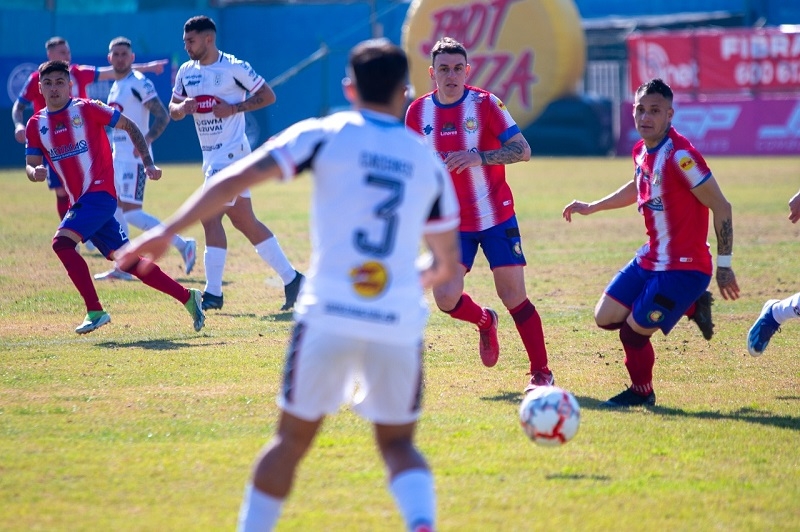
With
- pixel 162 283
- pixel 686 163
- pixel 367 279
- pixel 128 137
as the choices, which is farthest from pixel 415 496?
pixel 128 137

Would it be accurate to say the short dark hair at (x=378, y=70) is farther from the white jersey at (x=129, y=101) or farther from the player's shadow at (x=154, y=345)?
the white jersey at (x=129, y=101)

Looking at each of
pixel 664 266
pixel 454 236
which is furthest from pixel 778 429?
pixel 454 236

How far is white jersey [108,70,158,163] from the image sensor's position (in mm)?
13375

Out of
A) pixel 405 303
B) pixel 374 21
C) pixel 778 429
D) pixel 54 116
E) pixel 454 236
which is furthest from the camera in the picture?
pixel 374 21

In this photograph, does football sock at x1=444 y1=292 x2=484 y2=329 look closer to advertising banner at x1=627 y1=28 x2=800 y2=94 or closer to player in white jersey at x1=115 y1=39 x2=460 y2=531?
player in white jersey at x1=115 y1=39 x2=460 y2=531

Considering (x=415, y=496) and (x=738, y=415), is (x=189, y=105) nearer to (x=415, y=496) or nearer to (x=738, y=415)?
(x=738, y=415)

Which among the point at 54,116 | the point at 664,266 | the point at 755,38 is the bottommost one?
the point at 664,266

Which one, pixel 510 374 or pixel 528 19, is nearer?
pixel 510 374

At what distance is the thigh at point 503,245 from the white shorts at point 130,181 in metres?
6.67

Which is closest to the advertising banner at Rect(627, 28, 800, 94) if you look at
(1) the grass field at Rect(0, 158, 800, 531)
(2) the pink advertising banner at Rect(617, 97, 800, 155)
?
(2) the pink advertising banner at Rect(617, 97, 800, 155)

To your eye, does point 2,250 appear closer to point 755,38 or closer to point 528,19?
point 528,19

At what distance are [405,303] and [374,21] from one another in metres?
32.9

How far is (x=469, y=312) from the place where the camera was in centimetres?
779

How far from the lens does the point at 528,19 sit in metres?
31.9
